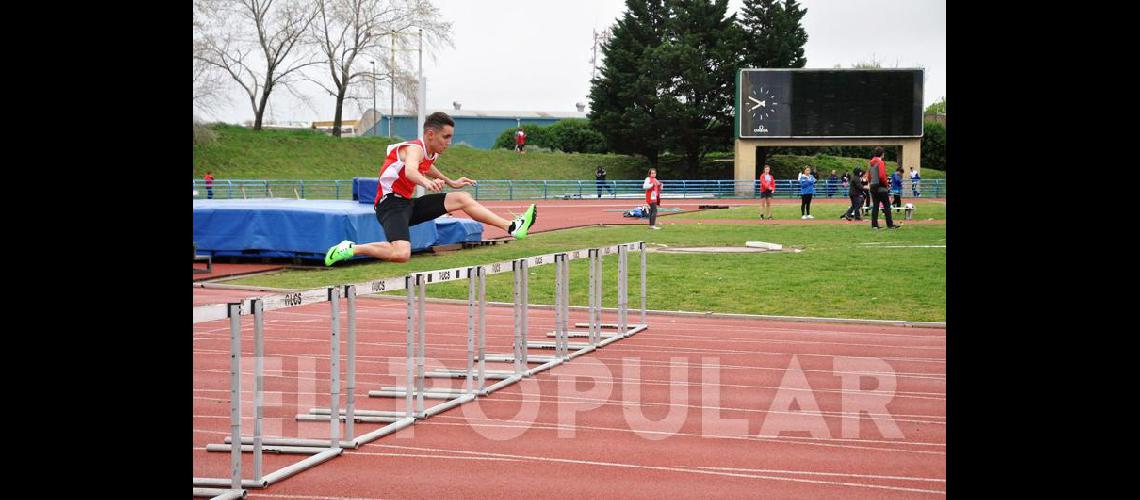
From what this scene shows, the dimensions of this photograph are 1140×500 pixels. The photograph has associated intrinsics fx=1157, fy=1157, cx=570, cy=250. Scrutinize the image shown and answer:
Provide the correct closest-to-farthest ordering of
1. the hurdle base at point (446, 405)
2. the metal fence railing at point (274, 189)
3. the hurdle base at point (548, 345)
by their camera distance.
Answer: the hurdle base at point (446, 405)
the hurdle base at point (548, 345)
the metal fence railing at point (274, 189)

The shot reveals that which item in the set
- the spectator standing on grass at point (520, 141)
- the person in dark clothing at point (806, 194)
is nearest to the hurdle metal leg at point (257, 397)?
the person in dark clothing at point (806, 194)

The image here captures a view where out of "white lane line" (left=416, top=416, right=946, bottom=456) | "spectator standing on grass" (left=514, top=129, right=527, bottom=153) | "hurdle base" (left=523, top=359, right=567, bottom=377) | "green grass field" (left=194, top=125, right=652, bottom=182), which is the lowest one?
"white lane line" (left=416, top=416, right=946, bottom=456)

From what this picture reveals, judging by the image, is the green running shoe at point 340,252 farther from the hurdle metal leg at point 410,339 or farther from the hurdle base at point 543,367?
the hurdle base at point 543,367

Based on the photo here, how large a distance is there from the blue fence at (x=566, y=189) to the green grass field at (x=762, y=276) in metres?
20.5

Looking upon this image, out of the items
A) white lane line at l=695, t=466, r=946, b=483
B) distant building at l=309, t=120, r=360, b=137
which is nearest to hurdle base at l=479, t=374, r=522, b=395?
white lane line at l=695, t=466, r=946, b=483

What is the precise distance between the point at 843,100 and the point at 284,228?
101ft

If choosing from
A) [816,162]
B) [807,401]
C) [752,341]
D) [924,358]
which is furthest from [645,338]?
[816,162]

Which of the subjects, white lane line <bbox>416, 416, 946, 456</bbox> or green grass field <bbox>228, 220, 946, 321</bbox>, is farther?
green grass field <bbox>228, 220, 946, 321</bbox>

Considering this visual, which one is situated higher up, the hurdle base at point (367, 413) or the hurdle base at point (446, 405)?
the hurdle base at point (367, 413)

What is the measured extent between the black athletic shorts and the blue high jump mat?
1060 centimetres

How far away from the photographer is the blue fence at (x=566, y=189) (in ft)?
135

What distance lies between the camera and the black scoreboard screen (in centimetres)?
4447

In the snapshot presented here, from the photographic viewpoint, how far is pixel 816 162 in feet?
188

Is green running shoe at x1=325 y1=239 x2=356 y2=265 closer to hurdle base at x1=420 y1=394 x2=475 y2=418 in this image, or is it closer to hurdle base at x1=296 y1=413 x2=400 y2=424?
hurdle base at x1=296 y1=413 x2=400 y2=424
